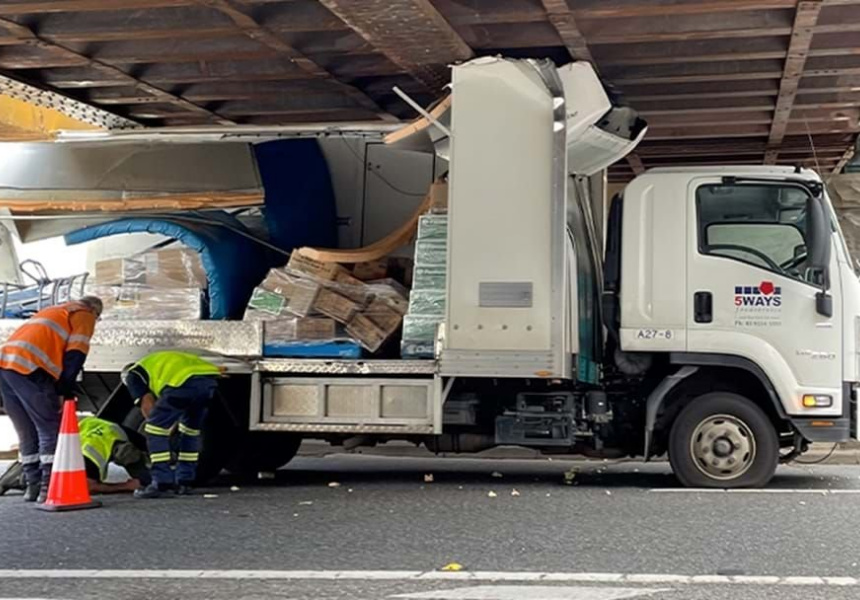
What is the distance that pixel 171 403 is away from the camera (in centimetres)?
819

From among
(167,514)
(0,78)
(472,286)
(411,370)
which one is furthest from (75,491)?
(0,78)

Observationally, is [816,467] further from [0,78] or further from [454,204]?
[0,78]

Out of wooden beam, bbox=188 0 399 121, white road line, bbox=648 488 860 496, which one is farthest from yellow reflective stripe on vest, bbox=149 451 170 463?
white road line, bbox=648 488 860 496

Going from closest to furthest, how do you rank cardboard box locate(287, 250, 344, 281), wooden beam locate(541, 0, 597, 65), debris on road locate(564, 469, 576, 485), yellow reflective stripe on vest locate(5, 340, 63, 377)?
wooden beam locate(541, 0, 597, 65) → yellow reflective stripe on vest locate(5, 340, 63, 377) → cardboard box locate(287, 250, 344, 281) → debris on road locate(564, 469, 576, 485)

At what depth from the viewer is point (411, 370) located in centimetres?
828

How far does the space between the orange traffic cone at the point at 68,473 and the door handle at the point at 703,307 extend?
469cm

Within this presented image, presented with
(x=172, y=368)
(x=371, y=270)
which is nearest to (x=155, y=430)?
(x=172, y=368)

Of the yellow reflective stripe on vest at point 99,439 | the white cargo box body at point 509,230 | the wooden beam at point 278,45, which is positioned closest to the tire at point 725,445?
the white cargo box body at point 509,230

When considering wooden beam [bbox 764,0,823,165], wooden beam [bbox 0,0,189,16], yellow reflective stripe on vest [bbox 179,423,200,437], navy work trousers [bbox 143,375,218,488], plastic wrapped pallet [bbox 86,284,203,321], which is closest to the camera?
wooden beam [bbox 764,0,823,165]

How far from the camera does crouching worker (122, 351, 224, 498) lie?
8.17 metres

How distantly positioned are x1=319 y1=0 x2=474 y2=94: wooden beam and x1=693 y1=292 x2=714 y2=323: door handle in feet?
8.48

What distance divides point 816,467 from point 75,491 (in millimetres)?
7124

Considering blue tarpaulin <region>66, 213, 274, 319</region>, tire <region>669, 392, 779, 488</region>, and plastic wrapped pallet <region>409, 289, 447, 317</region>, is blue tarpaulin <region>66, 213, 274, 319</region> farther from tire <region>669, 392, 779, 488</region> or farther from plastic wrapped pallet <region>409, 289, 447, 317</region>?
tire <region>669, 392, 779, 488</region>

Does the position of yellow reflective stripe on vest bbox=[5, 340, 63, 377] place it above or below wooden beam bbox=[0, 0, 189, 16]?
below
